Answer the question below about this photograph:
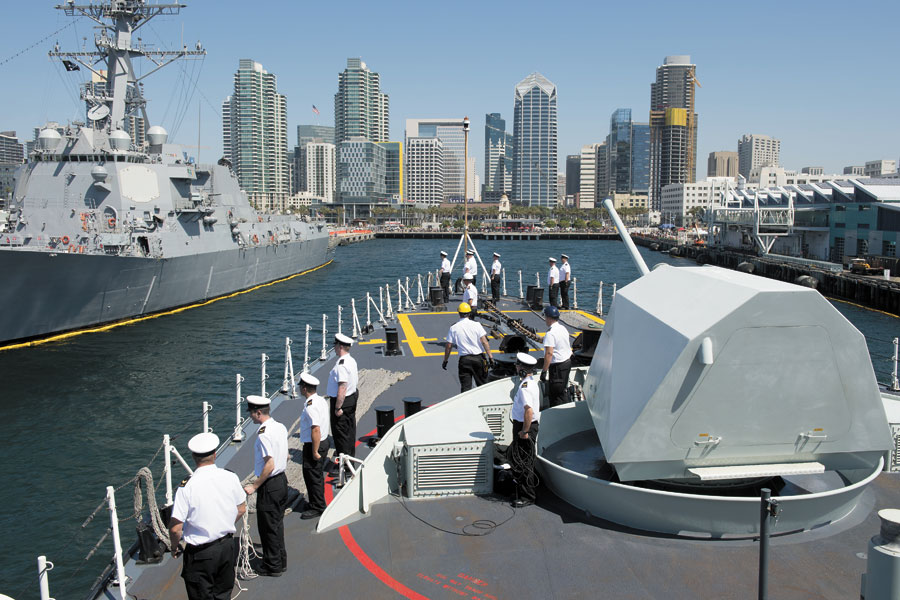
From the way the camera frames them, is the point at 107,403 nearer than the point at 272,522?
No

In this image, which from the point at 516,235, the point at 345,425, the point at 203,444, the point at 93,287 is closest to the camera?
the point at 203,444

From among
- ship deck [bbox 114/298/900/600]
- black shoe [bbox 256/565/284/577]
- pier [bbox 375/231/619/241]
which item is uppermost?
pier [bbox 375/231/619/241]

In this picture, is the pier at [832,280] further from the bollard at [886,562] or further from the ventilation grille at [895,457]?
the bollard at [886,562]

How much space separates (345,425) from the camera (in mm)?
6520

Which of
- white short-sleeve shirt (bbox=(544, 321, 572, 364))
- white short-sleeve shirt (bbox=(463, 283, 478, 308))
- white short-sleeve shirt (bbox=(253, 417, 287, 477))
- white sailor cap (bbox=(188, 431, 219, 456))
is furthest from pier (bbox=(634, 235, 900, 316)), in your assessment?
white sailor cap (bbox=(188, 431, 219, 456))

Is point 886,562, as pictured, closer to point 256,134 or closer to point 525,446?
point 525,446

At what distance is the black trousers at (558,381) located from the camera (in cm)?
727

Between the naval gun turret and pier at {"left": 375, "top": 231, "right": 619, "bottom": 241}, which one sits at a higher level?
pier at {"left": 375, "top": 231, "right": 619, "bottom": 241}

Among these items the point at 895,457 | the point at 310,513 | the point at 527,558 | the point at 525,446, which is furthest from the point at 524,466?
the point at 895,457

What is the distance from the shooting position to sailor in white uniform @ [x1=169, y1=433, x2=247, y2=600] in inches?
150

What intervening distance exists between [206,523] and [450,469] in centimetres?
237

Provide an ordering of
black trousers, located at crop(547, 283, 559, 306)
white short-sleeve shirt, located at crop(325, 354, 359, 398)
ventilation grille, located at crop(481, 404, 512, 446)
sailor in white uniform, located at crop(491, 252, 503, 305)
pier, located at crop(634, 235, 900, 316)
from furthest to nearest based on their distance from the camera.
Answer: pier, located at crop(634, 235, 900, 316) < sailor in white uniform, located at crop(491, 252, 503, 305) < black trousers, located at crop(547, 283, 559, 306) < ventilation grille, located at crop(481, 404, 512, 446) < white short-sleeve shirt, located at crop(325, 354, 359, 398)

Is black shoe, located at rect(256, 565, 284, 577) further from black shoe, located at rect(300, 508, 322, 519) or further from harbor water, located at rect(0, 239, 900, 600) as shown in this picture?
harbor water, located at rect(0, 239, 900, 600)

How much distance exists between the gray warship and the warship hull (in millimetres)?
38
